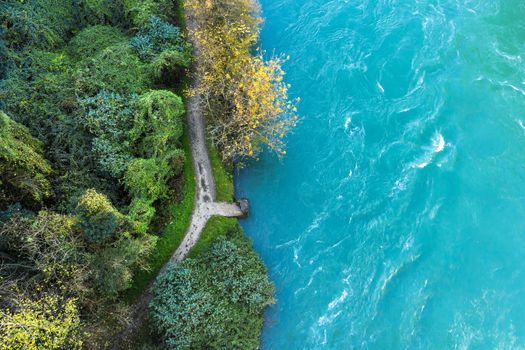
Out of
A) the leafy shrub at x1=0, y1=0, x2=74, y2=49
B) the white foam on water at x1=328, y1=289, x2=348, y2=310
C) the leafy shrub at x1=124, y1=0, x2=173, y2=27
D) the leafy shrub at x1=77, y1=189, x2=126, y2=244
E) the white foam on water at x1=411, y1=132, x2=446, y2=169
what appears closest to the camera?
the leafy shrub at x1=77, y1=189, x2=126, y2=244

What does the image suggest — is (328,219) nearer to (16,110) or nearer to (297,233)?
(297,233)

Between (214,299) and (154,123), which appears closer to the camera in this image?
(214,299)

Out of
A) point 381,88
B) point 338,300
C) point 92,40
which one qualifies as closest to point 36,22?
point 92,40

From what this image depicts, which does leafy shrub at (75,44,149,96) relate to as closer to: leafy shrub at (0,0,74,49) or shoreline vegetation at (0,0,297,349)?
shoreline vegetation at (0,0,297,349)

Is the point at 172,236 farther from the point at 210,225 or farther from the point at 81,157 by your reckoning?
the point at 81,157

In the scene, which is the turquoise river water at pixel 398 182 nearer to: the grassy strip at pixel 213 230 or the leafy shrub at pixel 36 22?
the grassy strip at pixel 213 230

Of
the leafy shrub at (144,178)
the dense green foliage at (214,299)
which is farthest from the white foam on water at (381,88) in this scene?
the leafy shrub at (144,178)

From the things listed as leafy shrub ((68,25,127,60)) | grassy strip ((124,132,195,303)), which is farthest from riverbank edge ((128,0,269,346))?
leafy shrub ((68,25,127,60))
